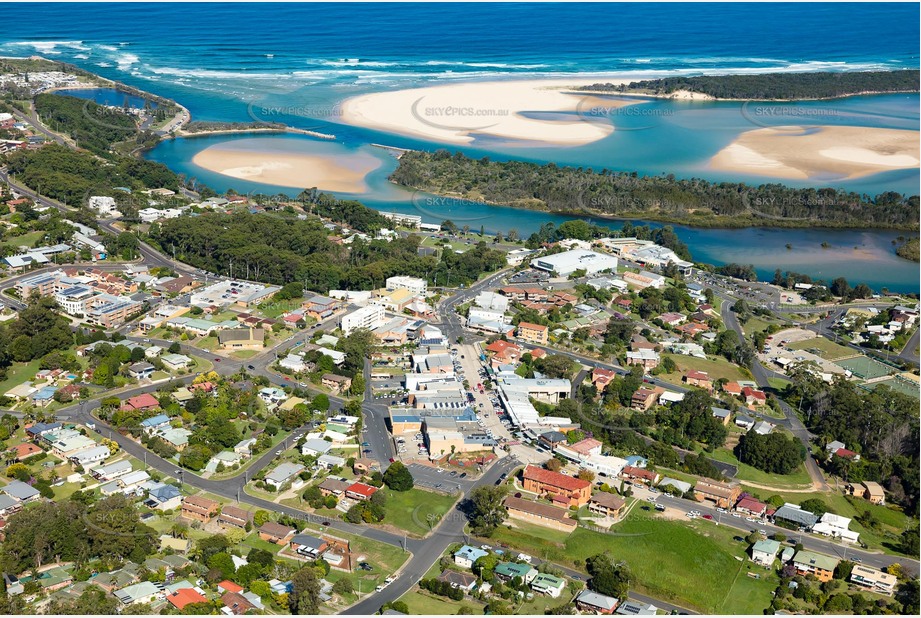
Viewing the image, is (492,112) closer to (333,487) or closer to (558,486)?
(558,486)

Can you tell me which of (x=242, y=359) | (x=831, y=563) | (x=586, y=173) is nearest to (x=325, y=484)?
(x=242, y=359)

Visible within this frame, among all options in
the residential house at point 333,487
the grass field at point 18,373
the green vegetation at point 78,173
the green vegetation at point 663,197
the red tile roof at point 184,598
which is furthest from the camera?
the green vegetation at point 663,197

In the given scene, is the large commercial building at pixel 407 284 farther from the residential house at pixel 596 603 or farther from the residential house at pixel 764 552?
the residential house at pixel 596 603

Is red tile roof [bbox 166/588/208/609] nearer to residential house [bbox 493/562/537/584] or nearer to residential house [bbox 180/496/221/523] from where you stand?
residential house [bbox 180/496/221/523]

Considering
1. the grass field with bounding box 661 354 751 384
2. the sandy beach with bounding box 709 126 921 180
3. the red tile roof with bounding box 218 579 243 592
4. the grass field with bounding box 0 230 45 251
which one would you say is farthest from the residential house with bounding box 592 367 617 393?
the sandy beach with bounding box 709 126 921 180

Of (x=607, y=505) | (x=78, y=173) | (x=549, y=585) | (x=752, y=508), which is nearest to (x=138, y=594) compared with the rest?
(x=549, y=585)

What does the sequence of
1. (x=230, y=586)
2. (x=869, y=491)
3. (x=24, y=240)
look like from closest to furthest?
(x=230, y=586), (x=869, y=491), (x=24, y=240)

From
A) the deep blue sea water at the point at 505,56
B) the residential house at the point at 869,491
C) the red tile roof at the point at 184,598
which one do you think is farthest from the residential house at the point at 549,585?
the deep blue sea water at the point at 505,56
